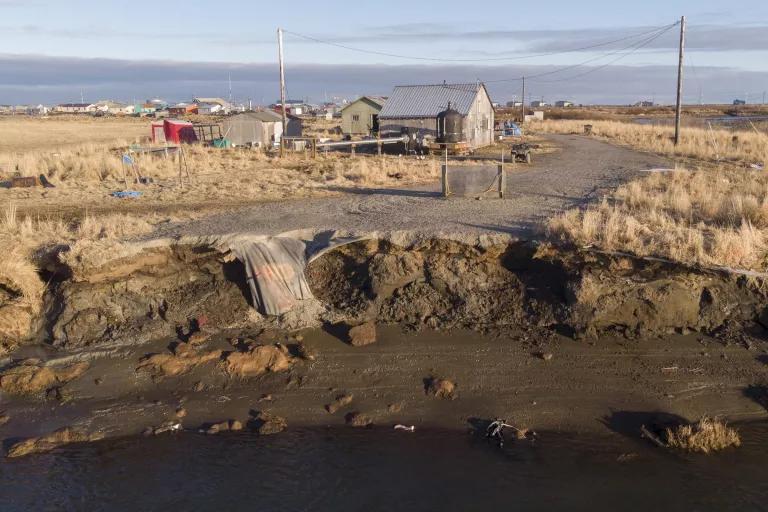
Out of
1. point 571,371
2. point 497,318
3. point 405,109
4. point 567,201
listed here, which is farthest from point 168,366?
point 405,109

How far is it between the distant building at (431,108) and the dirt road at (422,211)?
1314 centimetres

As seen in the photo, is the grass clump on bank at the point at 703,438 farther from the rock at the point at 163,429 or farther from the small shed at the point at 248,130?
the small shed at the point at 248,130

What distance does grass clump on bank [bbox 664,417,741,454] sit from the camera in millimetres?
8039

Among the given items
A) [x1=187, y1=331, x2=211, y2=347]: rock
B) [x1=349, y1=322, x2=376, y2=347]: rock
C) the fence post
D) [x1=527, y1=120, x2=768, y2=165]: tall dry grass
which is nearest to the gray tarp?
[x1=187, y1=331, x2=211, y2=347]: rock

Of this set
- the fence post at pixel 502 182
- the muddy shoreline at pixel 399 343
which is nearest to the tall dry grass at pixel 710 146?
the fence post at pixel 502 182

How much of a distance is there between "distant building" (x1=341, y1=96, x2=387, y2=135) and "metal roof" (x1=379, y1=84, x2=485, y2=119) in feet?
19.8

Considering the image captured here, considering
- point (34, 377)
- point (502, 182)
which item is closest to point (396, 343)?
point (34, 377)

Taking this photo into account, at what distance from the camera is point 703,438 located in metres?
8.05

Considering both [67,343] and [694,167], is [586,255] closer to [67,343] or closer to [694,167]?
[67,343]

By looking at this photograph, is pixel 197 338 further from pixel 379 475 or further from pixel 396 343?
pixel 379 475

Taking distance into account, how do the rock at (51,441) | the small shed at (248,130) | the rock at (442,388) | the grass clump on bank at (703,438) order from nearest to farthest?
the grass clump on bank at (703,438) → the rock at (51,441) → the rock at (442,388) → the small shed at (248,130)

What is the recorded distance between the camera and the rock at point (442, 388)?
9.27 meters

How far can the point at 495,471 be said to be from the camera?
7777 millimetres

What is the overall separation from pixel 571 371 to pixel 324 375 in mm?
3549
